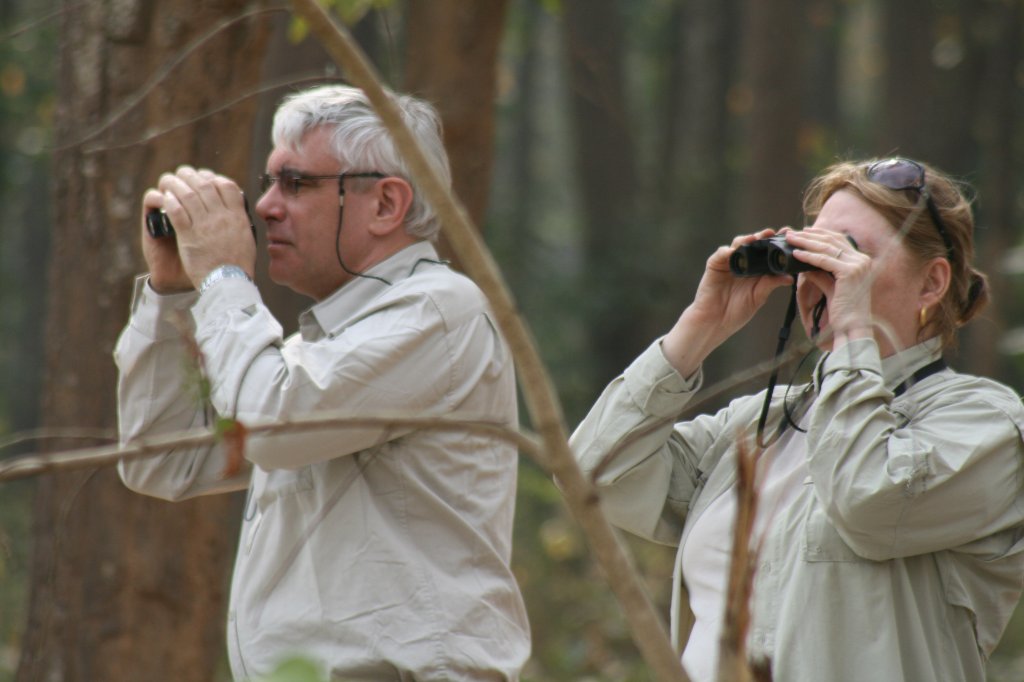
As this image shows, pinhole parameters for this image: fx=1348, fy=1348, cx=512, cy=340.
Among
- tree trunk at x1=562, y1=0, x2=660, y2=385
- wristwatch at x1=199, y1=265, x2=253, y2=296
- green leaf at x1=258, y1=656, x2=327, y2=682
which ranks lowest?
tree trunk at x1=562, y1=0, x2=660, y2=385

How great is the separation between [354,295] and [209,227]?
1.06 ft

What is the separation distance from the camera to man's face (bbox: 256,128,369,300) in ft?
9.27

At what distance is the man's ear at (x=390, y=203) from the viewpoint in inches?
111

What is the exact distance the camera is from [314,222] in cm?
283

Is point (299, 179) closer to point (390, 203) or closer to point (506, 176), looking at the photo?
point (390, 203)

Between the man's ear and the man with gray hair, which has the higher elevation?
the man's ear

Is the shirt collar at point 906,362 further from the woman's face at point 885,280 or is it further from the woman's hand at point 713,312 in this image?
the woman's hand at point 713,312

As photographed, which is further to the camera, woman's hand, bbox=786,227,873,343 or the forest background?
the forest background

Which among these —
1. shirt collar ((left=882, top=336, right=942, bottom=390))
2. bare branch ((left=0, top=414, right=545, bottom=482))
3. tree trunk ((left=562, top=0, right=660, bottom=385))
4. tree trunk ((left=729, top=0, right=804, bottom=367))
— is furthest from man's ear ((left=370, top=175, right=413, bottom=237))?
tree trunk ((left=562, top=0, right=660, bottom=385))

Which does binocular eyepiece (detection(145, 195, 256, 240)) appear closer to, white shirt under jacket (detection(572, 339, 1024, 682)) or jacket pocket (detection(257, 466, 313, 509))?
jacket pocket (detection(257, 466, 313, 509))

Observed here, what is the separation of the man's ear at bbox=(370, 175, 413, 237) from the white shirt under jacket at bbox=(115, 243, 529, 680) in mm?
162

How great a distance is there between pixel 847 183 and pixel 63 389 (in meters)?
2.36

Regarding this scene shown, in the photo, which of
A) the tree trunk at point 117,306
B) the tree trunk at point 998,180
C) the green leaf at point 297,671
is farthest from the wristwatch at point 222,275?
the tree trunk at point 998,180

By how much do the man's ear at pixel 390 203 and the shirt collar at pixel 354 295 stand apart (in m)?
0.06
